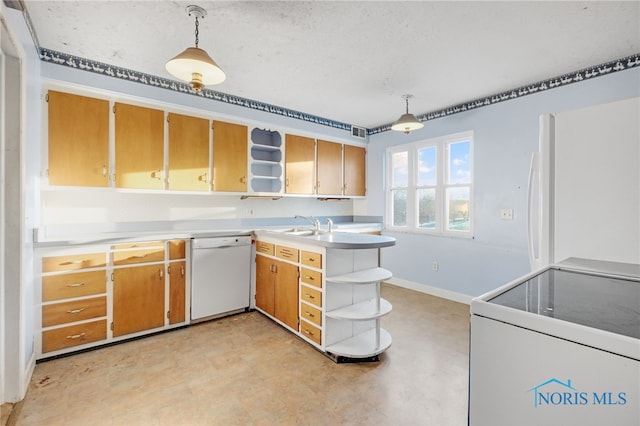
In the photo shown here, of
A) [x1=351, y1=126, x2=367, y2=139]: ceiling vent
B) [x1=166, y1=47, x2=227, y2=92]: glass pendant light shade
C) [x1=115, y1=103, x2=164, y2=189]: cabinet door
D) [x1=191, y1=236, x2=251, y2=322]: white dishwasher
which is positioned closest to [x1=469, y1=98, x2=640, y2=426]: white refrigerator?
[x1=166, y1=47, x2=227, y2=92]: glass pendant light shade

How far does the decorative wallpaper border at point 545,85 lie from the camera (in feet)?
8.82

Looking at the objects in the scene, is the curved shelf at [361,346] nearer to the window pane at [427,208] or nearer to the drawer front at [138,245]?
the drawer front at [138,245]

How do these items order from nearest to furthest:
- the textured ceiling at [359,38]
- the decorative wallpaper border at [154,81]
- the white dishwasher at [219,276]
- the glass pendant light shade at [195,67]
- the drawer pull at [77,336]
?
the glass pendant light shade at [195,67] → the textured ceiling at [359,38] → the drawer pull at [77,336] → the decorative wallpaper border at [154,81] → the white dishwasher at [219,276]

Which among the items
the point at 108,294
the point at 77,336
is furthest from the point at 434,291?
the point at 77,336

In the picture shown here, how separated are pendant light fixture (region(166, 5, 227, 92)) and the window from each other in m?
3.20

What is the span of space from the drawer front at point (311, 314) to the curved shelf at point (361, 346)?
24 centimetres

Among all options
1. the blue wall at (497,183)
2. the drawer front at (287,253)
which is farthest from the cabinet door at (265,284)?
the blue wall at (497,183)

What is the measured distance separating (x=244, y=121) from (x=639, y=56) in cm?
392

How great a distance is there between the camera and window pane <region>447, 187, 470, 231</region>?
13.0ft

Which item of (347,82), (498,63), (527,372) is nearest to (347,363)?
(527,372)

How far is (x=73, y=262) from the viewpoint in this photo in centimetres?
251

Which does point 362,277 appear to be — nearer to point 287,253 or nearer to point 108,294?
point 287,253

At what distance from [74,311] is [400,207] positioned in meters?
4.24

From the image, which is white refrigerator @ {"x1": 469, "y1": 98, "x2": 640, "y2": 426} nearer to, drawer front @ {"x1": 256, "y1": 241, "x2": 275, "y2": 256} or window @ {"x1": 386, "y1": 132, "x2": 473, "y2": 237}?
window @ {"x1": 386, "y1": 132, "x2": 473, "y2": 237}
